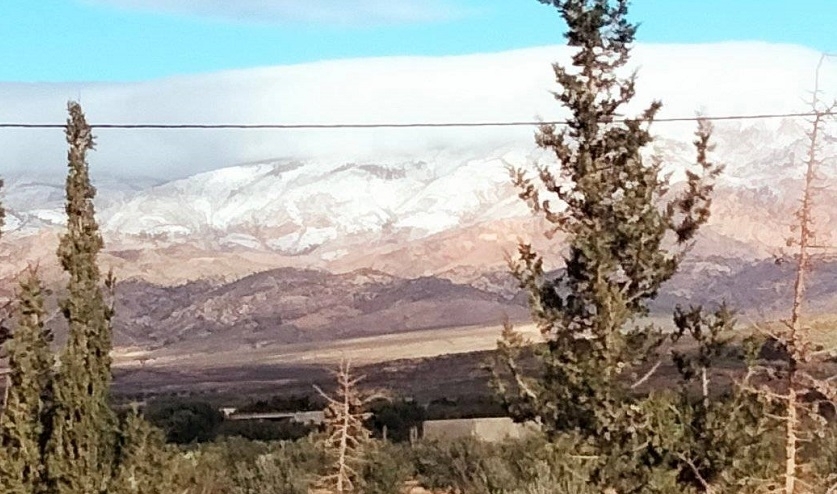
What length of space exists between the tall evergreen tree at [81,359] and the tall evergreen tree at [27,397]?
29 centimetres

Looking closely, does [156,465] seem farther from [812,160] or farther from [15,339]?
[812,160]

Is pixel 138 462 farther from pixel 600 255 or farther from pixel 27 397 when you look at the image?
pixel 600 255

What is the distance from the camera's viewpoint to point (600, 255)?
15805mm

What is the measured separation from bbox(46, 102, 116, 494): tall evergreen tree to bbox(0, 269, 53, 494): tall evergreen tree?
11.4 inches

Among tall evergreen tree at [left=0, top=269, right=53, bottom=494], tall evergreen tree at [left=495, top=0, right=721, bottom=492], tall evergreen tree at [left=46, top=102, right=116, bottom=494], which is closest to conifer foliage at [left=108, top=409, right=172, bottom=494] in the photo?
tall evergreen tree at [left=46, top=102, right=116, bottom=494]

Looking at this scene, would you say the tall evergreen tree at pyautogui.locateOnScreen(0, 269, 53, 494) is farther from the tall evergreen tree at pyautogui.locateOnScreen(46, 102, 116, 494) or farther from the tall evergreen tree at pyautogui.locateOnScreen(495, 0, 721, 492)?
the tall evergreen tree at pyautogui.locateOnScreen(495, 0, 721, 492)

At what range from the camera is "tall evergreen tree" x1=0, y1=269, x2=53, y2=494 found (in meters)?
17.0

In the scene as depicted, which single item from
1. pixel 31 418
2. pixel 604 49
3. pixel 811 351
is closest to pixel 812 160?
pixel 811 351

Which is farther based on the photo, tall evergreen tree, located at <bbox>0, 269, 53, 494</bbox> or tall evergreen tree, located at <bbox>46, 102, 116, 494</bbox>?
tall evergreen tree, located at <bbox>0, 269, 53, 494</bbox>

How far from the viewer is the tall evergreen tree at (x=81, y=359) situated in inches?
664

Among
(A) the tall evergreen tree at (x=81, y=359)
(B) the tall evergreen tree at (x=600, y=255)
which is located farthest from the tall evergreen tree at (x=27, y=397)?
(B) the tall evergreen tree at (x=600, y=255)

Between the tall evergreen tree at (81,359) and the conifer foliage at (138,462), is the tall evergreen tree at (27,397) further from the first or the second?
the conifer foliage at (138,462)

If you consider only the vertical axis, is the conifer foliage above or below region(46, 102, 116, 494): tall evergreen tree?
below

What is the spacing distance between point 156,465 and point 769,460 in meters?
7.62
